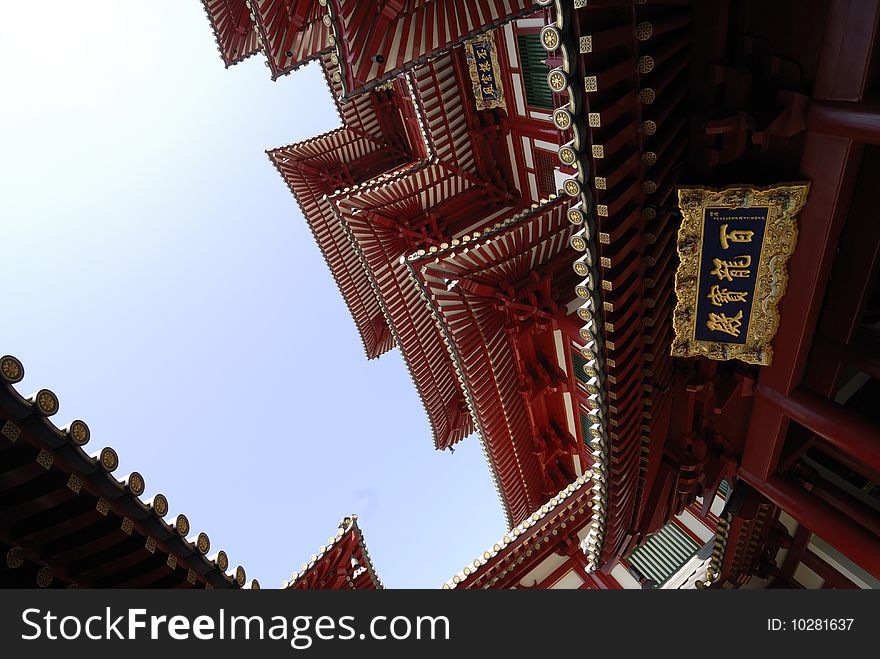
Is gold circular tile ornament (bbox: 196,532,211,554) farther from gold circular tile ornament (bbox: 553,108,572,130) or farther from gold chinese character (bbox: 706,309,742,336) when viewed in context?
gold chinese character (bbox: 706,309,742,336)

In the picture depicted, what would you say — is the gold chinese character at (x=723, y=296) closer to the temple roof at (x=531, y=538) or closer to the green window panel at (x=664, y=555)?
the temple roof at (x=531, y=538)

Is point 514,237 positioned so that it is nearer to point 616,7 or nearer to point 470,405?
point 470,405

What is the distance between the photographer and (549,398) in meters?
11.9

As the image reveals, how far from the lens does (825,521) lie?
6039mm

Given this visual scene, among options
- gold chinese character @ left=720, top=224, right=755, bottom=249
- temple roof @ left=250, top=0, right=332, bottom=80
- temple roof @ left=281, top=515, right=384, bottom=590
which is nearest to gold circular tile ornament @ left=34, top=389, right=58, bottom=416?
gold chinese character @ left=720, top=224, right=755, bottom=249

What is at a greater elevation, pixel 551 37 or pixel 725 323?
pixel 551 37

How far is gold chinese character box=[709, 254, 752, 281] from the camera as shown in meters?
4.98

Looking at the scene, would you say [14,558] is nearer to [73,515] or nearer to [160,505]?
[73,515]

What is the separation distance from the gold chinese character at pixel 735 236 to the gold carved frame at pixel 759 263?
15 centimetres

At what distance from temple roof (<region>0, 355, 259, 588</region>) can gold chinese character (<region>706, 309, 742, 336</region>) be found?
606 cm

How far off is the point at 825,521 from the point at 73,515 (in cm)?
830

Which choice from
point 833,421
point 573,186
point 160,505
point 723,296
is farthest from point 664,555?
point 160,505

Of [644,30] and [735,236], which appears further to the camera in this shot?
[735,236]

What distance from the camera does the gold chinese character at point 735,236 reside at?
478 cm
